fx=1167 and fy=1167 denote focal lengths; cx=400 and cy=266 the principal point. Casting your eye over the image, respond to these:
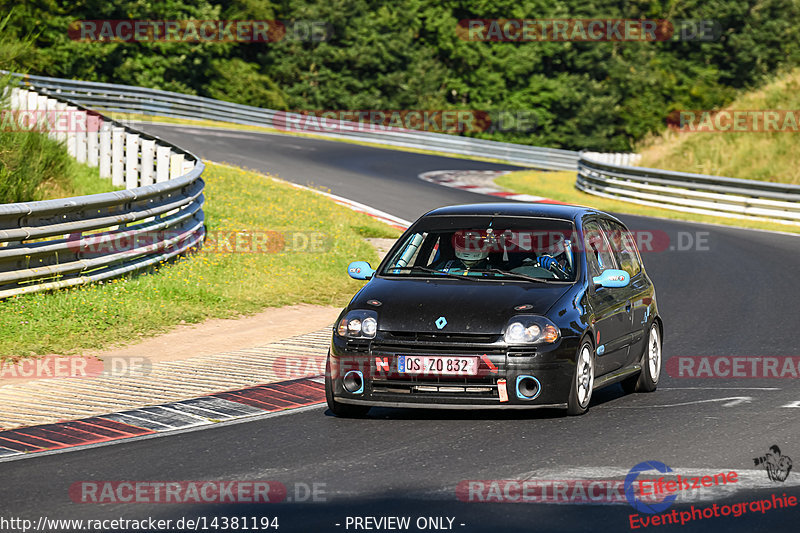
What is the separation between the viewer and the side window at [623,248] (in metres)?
9.95

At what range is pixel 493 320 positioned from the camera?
807 centimetres

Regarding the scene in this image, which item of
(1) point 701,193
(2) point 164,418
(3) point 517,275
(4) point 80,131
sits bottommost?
(1) point 701,193

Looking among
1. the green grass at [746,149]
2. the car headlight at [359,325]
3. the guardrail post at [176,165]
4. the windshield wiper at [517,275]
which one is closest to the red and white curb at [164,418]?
the car headlight at [359,325]

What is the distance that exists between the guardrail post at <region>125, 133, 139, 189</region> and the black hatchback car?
11915 mm

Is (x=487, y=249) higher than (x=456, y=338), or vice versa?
(x=487, y=249)

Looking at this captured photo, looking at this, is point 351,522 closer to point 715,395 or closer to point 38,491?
point 38,491

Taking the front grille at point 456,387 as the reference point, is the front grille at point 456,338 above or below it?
above

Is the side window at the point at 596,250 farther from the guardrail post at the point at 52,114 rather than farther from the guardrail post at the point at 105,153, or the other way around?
the guardrail post at the point at 52,114

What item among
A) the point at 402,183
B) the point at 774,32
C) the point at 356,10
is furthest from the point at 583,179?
the point at 774,32

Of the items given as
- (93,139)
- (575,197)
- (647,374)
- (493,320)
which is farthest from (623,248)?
(575,197)

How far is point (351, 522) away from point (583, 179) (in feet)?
98.0

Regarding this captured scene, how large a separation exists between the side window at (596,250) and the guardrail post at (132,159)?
12373 mm

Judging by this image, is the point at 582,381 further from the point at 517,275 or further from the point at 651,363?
the point at 651,363

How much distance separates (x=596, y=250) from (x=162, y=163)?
11815mm
